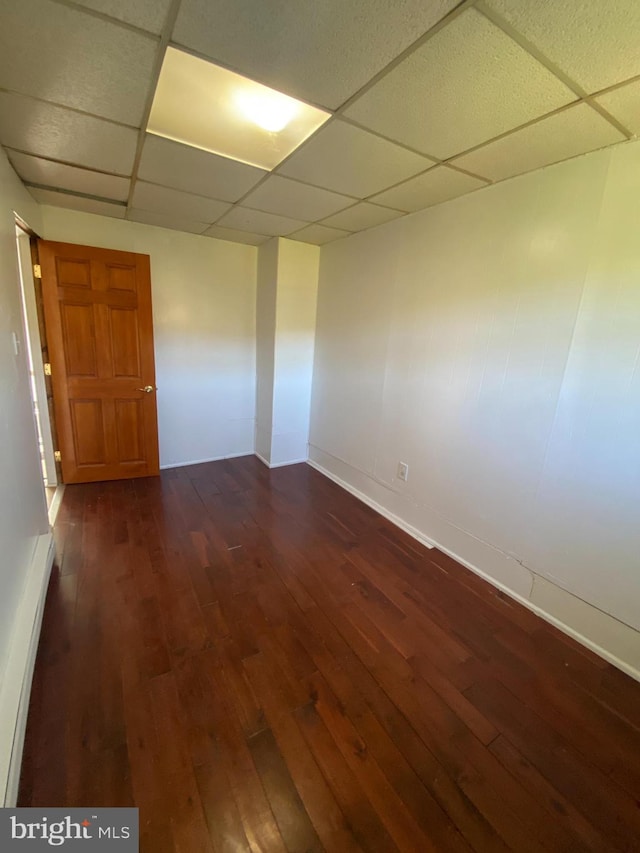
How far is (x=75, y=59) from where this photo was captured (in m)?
1.23

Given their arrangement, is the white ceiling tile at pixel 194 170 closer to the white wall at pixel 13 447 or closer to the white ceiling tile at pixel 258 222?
the white ceiling tile at pixel 258 222

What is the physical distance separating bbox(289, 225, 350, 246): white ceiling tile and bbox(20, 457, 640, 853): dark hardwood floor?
273 centimetres

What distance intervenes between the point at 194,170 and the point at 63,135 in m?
0.63

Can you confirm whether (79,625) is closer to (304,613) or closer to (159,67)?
(304,613)

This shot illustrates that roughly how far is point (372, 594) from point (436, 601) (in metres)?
0.39

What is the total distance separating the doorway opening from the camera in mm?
2830

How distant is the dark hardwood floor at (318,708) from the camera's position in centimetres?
113

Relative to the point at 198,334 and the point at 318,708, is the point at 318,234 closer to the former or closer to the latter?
the point at 198,334

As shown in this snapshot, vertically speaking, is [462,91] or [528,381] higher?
[462,91]

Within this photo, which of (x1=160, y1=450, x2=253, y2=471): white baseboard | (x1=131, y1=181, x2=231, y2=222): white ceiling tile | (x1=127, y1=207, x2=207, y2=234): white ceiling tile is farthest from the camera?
(x1=160, y1=450, x2=253, y2=471): white baseboard

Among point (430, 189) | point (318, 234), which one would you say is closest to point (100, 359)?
point (318, 234)

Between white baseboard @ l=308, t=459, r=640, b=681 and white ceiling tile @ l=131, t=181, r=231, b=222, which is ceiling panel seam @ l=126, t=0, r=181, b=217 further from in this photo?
white baseboard @ l=308, t=459, r=640, b=681

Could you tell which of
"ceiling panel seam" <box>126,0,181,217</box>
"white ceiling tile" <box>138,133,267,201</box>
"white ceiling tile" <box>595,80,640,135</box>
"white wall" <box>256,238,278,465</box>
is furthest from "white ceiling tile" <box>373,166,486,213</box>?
"white wall" <box>256,238,278,465</box>

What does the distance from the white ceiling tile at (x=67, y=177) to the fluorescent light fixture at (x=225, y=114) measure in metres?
0.86
